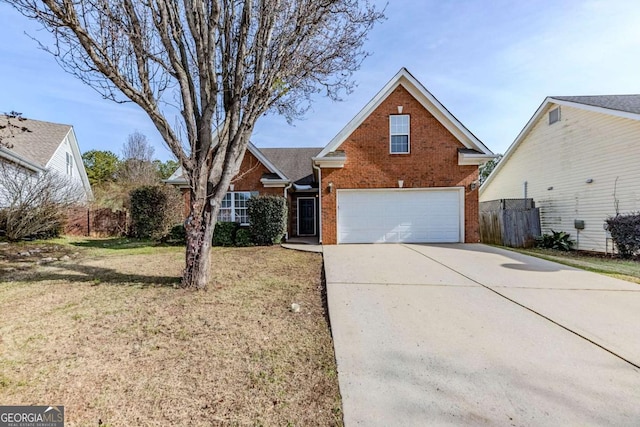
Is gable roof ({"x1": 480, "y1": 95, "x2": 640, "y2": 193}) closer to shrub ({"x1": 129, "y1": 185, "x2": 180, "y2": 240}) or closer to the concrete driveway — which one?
the concrete driveway

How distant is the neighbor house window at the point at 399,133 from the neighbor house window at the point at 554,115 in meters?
8.32

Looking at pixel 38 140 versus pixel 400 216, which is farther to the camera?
pixel 38 140

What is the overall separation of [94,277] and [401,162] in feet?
34.7

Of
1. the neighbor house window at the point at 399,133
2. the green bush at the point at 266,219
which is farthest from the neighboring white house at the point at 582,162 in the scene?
the green bush at the point at 266,219

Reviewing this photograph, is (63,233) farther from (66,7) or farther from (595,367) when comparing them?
(595,367)

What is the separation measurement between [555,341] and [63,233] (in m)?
19.3

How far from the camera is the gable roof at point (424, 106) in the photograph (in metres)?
12.1

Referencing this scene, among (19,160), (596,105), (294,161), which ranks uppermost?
(596,105)

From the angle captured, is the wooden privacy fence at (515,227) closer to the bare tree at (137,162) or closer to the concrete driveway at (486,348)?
the concrete driveway at (486,348)

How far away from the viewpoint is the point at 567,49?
30.7ft

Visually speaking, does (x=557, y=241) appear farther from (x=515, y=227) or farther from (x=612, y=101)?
(x=612, y=101)

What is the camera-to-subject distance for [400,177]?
12266 millimetres

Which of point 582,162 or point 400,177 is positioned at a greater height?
A: point 582,162

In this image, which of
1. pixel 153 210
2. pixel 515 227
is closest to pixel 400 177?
pixel 515 227
